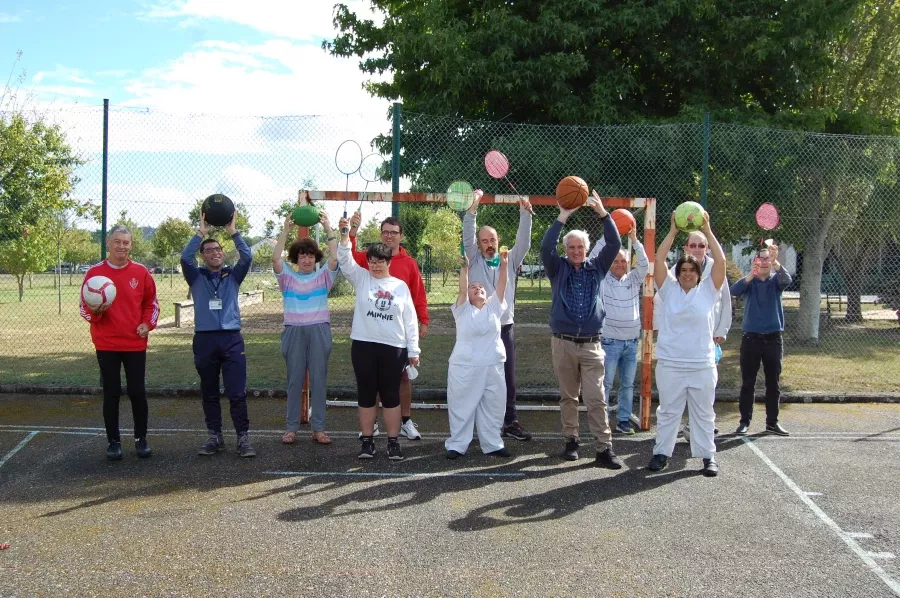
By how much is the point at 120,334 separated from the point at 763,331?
6082 mm

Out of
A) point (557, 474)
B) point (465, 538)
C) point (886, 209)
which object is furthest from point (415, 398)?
point (886, 209)

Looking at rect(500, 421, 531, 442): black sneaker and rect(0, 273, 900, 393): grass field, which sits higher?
rect(0, 273, 900, 393): grass field

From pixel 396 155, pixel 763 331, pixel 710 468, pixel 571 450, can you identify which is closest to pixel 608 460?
pixel 571 450

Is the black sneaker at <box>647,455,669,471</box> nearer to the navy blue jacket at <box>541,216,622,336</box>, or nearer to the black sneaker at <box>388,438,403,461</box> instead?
the navy blue jacket at <box>541,216,622,336</box>

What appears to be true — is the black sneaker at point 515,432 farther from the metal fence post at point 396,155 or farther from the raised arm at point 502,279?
the metal fence post at point 396,155

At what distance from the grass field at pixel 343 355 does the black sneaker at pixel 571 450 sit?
290 centimetres

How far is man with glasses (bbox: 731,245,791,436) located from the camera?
24.0ft

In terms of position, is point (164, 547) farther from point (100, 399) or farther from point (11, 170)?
point (11, 170)

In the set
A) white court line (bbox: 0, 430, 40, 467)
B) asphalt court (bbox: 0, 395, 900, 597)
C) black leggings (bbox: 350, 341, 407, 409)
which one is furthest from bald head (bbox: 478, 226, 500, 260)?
white court line (bbox: 0, 430, 40, 467)

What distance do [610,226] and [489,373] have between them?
1633mm

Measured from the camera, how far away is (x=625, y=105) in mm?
10594

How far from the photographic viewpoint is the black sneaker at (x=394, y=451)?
6.29 metres

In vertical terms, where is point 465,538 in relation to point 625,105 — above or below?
below

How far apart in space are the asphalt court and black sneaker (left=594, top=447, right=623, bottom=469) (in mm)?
104
